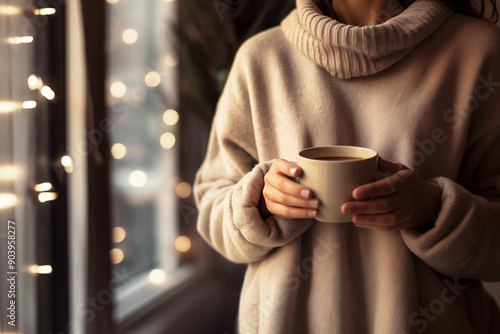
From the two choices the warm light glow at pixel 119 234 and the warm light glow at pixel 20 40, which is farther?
the warm light glow at pixel 119 234

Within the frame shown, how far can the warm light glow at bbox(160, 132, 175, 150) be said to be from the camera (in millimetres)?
1951

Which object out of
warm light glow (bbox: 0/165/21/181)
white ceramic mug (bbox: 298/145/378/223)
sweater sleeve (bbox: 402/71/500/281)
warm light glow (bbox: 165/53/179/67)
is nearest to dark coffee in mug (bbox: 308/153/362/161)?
white ceramic mug (bbox: 298/145/378/223)

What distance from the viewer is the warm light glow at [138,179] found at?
1.82 meters

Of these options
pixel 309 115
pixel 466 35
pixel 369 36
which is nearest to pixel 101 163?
pixel 309 115

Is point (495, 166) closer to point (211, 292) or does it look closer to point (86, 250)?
point (86, 250)

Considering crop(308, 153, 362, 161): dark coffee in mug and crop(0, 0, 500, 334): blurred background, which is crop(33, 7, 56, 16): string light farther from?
crop(308, 153, 362, 161): dark coffee in mug

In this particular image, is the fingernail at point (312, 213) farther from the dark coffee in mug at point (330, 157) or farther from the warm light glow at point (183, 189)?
the warm light glow at point (183, 189)

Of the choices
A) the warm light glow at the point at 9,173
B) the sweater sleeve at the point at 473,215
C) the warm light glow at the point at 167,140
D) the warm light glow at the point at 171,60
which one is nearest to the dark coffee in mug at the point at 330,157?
the sweater sleeve at the point at 473,215

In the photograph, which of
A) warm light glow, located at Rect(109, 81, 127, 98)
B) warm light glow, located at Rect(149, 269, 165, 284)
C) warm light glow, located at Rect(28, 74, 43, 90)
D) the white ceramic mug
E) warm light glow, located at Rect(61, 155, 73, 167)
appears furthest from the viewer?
warm light glow, located at Rect(149, 269, 165, 284)

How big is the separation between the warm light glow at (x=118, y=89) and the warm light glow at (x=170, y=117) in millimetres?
257

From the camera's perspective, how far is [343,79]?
895mm

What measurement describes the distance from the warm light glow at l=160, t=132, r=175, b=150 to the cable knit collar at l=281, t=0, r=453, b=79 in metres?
1.13

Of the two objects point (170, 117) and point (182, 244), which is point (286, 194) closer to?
point (170, 117)

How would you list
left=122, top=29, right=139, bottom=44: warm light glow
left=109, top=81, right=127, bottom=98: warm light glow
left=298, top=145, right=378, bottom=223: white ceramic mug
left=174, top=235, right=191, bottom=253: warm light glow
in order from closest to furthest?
1. left=298, top=145, right=378, bottom=223: white ceramic mug
2. left=109, top=81, right=127, bottom=98: warm light glow
3. left=122, top=29, right=139, bottom=44: warm light glow
4. left=174, top=235, right=191, bottom=253: warm light glow
